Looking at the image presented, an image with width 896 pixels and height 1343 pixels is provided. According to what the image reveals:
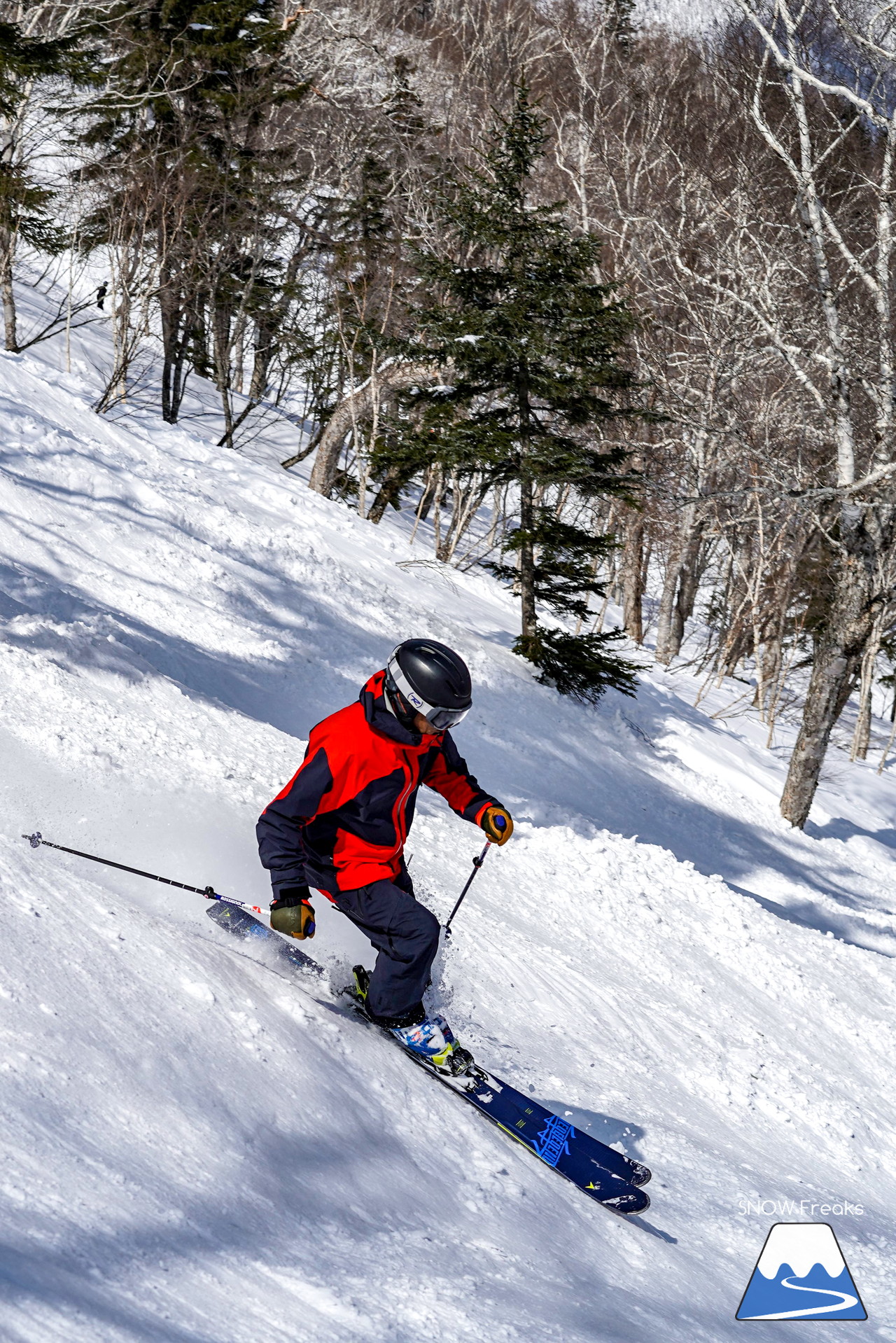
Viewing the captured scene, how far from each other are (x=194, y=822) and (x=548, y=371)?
29.1 ft

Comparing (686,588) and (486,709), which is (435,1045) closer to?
(486,709)

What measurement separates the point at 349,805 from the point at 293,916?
0.48m

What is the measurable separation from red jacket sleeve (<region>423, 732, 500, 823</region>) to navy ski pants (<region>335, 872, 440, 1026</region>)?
54 centimetres

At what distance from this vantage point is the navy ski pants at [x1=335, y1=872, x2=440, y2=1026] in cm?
376

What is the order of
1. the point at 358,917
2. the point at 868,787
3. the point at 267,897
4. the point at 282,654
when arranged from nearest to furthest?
1. the point at 358,917
2. the point at 267,897
3. the point at 282,654
4. the point at 868,787

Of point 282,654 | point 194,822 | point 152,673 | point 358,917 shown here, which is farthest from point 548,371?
point 358,917

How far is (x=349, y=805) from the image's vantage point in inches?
150

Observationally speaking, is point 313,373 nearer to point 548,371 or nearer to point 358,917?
point 548,371

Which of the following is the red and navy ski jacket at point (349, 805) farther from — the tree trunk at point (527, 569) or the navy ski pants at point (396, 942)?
the tree trunk at point (527, 569)

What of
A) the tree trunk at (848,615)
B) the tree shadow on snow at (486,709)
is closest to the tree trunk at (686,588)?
the tree trunk at (848,615)

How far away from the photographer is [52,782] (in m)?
5.28

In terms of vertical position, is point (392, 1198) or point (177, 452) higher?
point (177, 452)

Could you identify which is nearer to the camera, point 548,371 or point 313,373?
point 548,371

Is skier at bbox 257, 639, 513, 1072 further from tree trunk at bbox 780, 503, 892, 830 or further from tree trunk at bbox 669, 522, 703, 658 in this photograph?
tree trunk at bbox 669, 522, 703, 658
